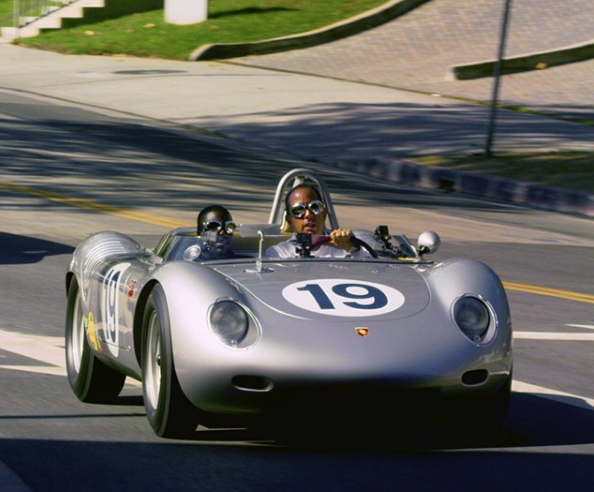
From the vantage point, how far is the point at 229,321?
250 inches

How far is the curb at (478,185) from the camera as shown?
19.6 metres

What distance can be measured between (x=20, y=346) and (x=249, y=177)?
11.9 meters

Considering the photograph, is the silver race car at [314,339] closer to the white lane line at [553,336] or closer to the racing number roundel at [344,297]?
the racing number roundel at [344,297]

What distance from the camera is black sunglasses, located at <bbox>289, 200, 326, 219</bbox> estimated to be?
7.88 m

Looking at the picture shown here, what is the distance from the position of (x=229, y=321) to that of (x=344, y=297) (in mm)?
535

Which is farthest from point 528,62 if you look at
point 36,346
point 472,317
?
point 472,317

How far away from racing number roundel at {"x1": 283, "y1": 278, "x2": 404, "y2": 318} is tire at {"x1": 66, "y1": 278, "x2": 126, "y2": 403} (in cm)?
142

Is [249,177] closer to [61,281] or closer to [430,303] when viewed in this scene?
[61,281]

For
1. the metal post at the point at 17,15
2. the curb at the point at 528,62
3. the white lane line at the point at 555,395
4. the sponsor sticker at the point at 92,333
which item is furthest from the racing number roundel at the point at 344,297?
the metal post at the point at 17,15

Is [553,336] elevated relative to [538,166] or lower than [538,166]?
elevated

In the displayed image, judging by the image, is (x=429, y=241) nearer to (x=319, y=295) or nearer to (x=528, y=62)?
(x=319, y=295)

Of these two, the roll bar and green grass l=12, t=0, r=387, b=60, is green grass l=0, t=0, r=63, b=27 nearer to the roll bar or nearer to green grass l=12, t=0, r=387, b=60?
green grass l=12, t=0, r=387, b=60

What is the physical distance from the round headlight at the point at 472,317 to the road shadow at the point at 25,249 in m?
7.05

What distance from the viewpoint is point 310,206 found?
25.9 ft
